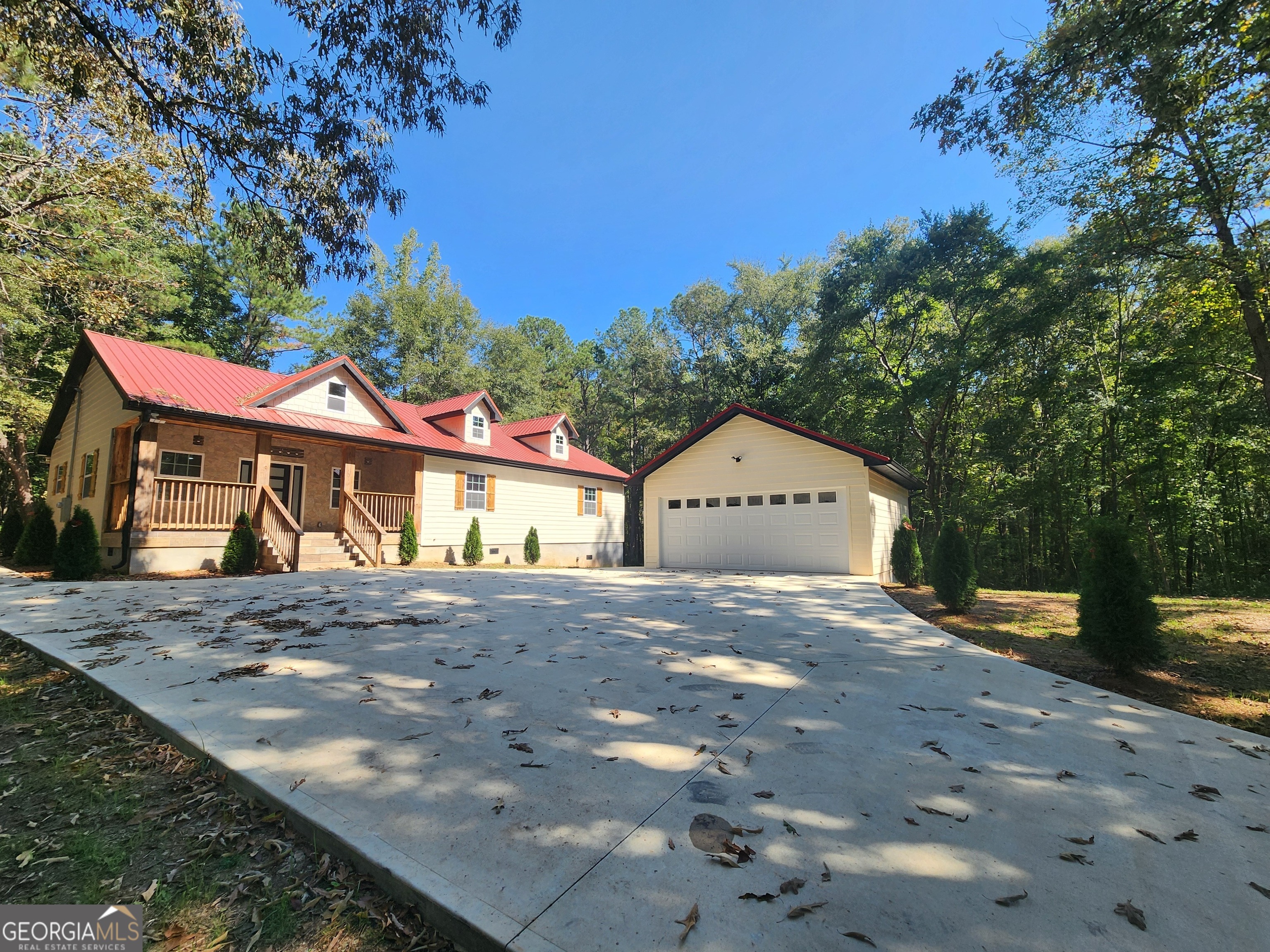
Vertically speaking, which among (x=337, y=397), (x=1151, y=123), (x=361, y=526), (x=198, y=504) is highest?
(x=1151, y=123)

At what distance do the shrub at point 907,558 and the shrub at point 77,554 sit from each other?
16236 mm

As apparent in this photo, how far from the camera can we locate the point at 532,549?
17.1 m

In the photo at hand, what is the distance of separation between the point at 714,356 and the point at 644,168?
498 inches

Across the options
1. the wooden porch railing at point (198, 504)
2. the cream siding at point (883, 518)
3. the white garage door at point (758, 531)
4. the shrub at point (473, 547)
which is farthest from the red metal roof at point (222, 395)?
the cream siding at point (883, 518)

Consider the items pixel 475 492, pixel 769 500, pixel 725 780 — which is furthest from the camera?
pixel 475 492

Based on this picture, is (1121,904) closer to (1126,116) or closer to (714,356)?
(1126,116)

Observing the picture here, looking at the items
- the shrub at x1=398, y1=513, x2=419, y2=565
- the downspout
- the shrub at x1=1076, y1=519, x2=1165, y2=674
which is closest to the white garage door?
the shrub at x1=398, y1=513, x2=419, y2=565

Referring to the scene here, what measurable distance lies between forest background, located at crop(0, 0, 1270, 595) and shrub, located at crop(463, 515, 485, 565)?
8.20 meters

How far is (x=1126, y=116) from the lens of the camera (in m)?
6.88

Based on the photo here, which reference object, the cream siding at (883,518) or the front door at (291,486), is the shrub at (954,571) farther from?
the front door at (291,486)

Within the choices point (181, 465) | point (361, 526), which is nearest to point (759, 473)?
point (361, 526)

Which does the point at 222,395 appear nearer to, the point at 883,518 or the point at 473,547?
the point at 473,547

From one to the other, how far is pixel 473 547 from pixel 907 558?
11.5 meters

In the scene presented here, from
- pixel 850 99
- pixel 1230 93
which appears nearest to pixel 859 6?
pixel 850 99
